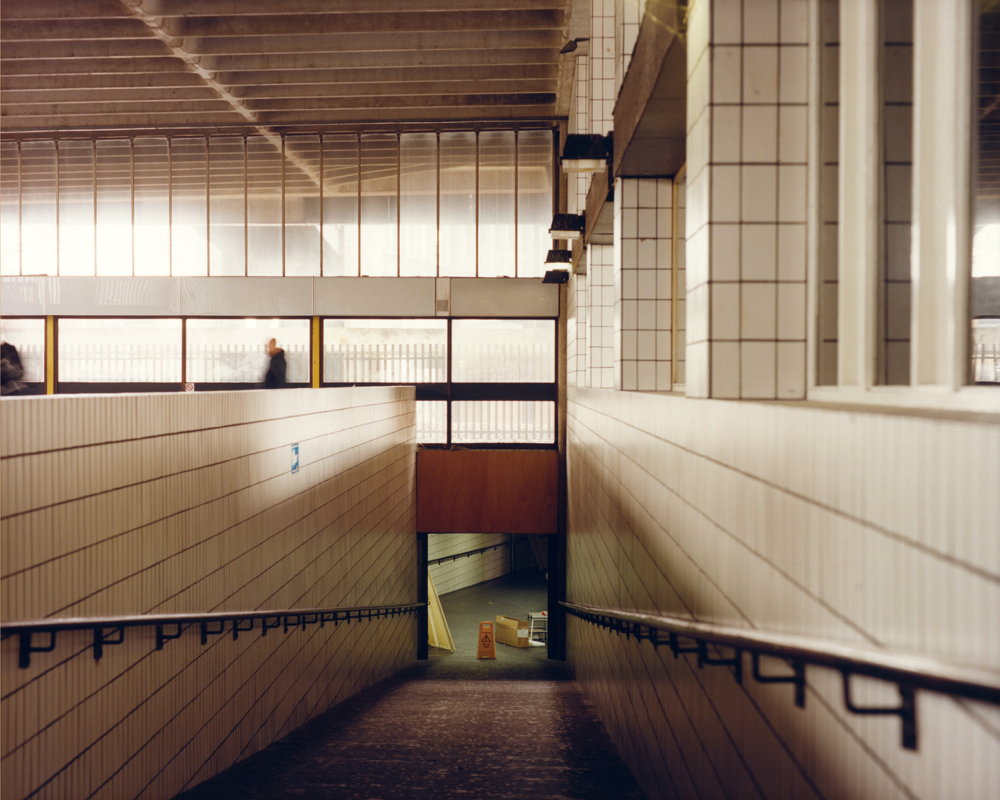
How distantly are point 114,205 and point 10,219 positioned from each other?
1.55m

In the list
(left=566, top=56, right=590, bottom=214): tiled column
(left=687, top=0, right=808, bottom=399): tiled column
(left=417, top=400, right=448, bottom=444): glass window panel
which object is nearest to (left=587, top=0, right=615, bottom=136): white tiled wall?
(left=566, top=56, right=590, bottom=214): tiled column

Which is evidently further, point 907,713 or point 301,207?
point 301,207

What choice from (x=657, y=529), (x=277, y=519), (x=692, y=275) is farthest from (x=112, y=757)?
(x=692, y=275)

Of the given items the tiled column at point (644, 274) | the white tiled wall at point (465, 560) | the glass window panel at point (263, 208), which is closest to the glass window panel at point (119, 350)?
the glass window panel at point (263, 208)

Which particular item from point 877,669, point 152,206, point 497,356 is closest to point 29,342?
point 152,206

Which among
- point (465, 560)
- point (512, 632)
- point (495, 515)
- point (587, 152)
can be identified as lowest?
point (512, 632)

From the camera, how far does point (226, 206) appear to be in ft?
34.2

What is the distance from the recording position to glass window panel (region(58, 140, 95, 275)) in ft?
34.0

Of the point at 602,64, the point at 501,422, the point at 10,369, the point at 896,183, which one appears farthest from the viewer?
the point at 501,422

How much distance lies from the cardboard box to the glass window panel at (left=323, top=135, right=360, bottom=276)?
6.57 meters

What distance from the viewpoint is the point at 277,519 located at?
441 centimetres

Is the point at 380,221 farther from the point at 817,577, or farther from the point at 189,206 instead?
the point at 817,577

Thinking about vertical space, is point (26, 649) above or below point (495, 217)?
below

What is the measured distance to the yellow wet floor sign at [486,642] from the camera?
37.2 feet
